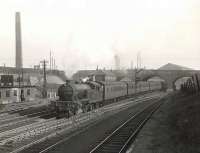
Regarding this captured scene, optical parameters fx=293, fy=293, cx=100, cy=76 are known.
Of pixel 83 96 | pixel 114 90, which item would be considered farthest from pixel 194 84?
pixel 83 96

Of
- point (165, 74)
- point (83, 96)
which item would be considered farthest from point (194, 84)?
point (165, 74)

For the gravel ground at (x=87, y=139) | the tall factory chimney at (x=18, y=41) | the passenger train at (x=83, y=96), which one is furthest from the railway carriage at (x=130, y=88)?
the tall factory chimney at (x=18, y=41)

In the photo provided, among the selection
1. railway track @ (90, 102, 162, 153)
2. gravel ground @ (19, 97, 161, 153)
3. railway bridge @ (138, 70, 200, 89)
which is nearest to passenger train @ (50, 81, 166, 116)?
gravel ground @ (19, 97, 161, 153)

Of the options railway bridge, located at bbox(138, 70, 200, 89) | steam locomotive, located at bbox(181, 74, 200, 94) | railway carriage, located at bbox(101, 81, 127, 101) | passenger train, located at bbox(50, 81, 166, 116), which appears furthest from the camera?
railway bridge, located at bbox(138, 70, 200, 89)

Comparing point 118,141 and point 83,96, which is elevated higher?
point 83,96

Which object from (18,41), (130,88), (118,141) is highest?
(18,41)

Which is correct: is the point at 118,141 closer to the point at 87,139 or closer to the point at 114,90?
the point at 87,139

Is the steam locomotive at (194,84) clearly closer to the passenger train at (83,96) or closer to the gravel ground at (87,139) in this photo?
the gravel ground at (87,139)

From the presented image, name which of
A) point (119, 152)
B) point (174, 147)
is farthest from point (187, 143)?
point (119, 152)

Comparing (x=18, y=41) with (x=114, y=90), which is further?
(x=18, y=41)

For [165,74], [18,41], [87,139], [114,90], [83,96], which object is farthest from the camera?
[165,74]

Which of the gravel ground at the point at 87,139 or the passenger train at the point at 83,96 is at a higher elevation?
the passenger train at the point at 83,96

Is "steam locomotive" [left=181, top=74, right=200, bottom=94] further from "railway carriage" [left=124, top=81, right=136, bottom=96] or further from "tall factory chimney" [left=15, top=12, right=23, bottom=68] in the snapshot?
"tall factory chimney" [left=15, top=12, right=23, bottom=68]

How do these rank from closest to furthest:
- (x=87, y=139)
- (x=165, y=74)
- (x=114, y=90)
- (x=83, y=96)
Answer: (x=87, y=139), (x=83, y=96), (x=114, y=90), (x=165, y=74)
